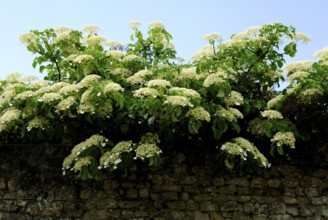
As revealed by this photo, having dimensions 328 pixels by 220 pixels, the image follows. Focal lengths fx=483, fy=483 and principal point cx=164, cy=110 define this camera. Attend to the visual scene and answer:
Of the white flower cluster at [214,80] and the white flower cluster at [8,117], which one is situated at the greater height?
the white flower cluster at [214,80]

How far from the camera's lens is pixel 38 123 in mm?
6465

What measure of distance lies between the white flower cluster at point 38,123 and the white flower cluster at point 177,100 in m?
1.77

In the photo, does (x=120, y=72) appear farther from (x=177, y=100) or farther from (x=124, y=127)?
(x=177, y=100)

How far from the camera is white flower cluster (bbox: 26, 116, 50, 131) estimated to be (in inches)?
254

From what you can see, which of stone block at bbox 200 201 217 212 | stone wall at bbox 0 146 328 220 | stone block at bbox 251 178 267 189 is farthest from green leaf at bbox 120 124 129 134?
stone block at bbox 251 178 267 189

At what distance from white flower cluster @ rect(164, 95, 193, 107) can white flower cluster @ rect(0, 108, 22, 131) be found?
2.17 m

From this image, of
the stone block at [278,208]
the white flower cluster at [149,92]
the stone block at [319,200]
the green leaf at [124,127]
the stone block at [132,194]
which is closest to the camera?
the white flower cluster at [149,92]

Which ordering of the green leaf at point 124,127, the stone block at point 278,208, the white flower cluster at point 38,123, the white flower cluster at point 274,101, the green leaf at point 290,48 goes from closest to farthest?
the white flower cluster at point 38,123 → the green leaf at point 124,127 → the green leaf at point 290,48 → the white flower cluster at point 274,101 → the stone block at point 278,208

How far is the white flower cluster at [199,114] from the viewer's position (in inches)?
238

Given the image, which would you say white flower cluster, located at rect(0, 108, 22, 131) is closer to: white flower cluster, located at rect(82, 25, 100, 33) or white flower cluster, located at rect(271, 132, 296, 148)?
white flower cluster, located at rect(82, 25, 100, 33)

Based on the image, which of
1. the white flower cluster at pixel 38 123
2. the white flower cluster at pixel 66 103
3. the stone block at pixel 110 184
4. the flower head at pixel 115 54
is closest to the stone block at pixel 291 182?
the stone block at pixel 110 184

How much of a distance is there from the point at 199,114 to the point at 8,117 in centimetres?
260

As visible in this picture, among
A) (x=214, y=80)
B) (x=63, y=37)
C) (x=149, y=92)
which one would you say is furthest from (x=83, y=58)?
(x=214, y=80)

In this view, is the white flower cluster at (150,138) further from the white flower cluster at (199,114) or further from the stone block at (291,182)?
the stone block at (291,182)
